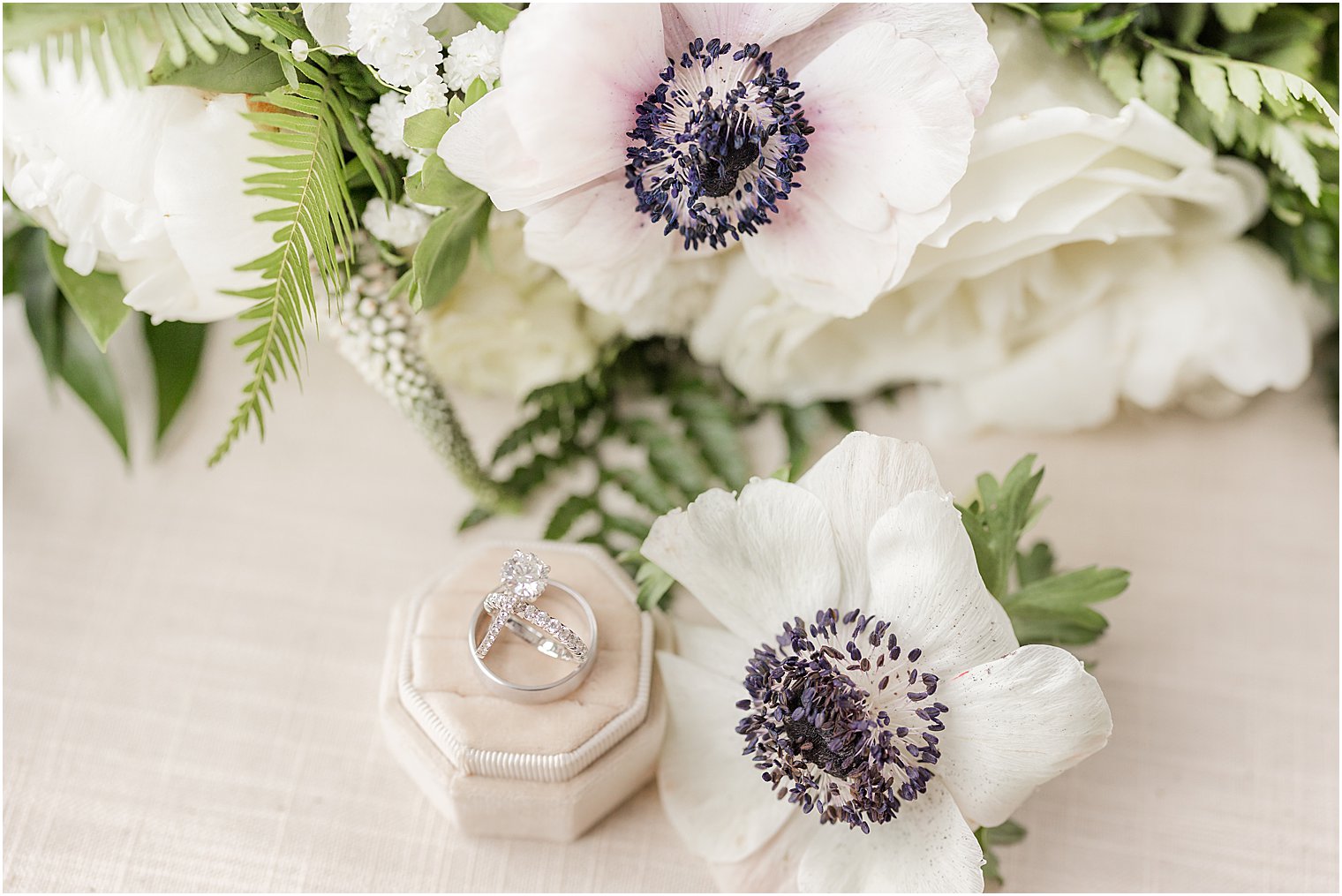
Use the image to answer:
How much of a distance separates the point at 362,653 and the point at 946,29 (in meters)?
0.50

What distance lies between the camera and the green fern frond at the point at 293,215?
0.52 meters

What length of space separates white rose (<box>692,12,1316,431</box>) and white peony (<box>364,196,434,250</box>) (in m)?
0.20

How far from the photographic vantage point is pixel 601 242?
0.59 m

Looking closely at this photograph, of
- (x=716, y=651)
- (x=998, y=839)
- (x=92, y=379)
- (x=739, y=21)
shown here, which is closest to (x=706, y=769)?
(x=716, y=651)

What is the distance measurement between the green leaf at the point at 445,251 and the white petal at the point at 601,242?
4 centimetres

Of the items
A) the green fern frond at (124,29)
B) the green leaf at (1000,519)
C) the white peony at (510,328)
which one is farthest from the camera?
the white peony at (510,328)

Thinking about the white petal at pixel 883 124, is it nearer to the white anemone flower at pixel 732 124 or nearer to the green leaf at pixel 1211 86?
the white anemone flower at pixel 732 124

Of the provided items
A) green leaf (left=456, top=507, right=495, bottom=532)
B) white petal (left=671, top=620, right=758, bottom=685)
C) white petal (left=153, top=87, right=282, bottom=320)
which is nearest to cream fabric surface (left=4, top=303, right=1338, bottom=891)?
green leaf (left=456, top=507, right=495, bottom=532)

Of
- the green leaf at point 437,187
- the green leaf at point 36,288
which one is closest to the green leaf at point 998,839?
the green leaf at point 437,187

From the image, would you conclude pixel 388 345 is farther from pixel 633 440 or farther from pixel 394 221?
pixel 633 440

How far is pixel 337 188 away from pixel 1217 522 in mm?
607

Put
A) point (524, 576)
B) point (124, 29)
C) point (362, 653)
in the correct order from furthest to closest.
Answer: point (362, 653) < point (524, 576) < point (124, 29)

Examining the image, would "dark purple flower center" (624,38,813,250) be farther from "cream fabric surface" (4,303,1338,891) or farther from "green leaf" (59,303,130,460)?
"green leaf" (59,303,130,460)

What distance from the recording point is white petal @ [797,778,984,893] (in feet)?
1.69
